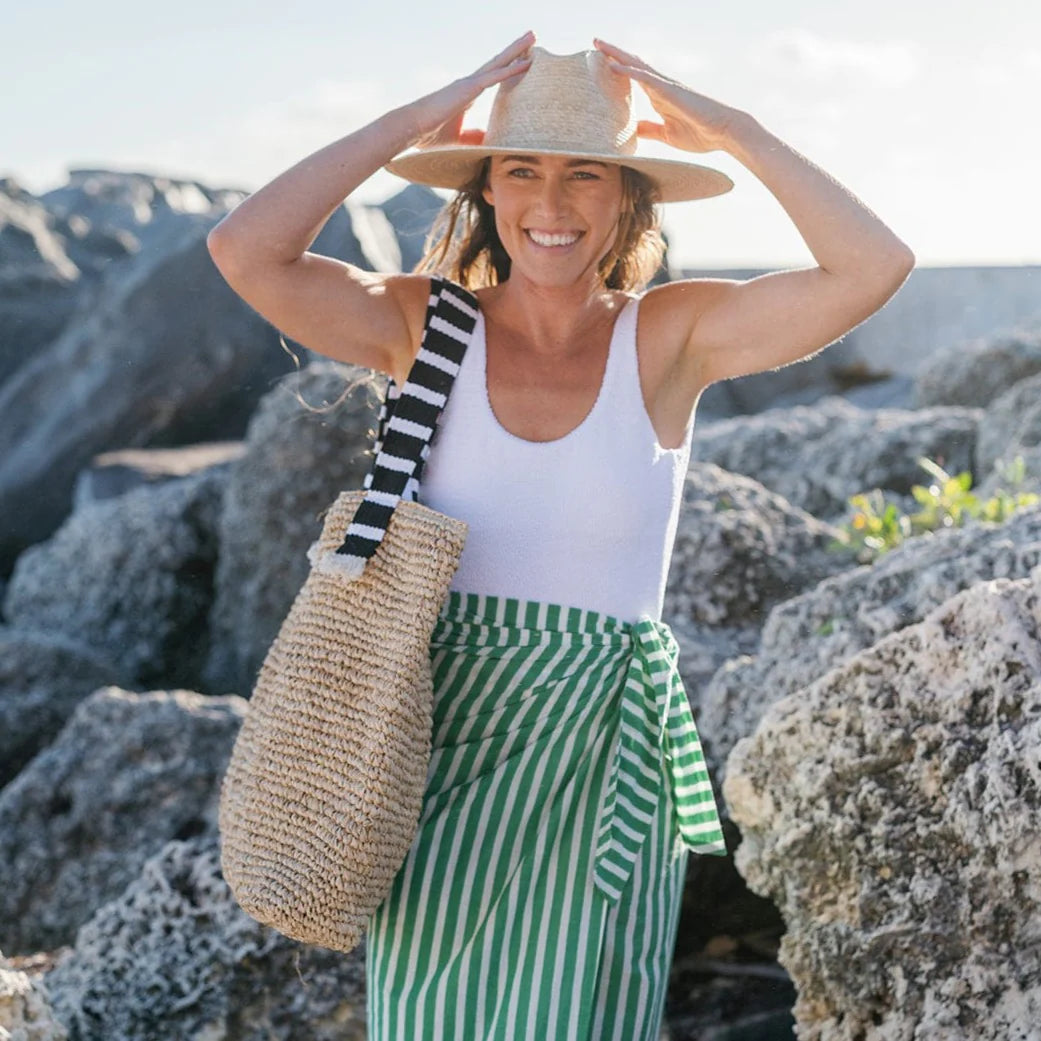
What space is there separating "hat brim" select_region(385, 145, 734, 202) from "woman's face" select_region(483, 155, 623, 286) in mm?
31

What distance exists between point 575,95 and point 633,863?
129 centimetres

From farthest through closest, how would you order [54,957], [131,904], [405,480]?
[54,957] < [131,904] < [405,480]

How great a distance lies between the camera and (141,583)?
23.8ft

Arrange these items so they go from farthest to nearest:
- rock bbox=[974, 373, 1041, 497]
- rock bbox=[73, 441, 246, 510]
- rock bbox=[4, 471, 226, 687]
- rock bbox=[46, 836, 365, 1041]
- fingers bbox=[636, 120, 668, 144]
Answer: rock bbox=[73, 441, 246, 510] < rock bbox=[4, 471, 226, 687] < rock bbox=[974, 373, 1041, 497] < rock bbox=[46, 836, 365, 1041] < fingers bbox=[636, 120, 668, 144]

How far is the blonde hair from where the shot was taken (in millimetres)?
3123

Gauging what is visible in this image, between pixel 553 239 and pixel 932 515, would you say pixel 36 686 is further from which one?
pixel 553 239

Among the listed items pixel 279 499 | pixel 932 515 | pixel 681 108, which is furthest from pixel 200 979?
pixel 279 499

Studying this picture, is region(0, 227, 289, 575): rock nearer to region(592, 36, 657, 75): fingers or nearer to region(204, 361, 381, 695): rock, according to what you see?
region(204, 361, 381, 695): rock

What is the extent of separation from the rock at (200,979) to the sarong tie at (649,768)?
1044 millimetres

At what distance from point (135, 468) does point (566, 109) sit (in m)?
6.58

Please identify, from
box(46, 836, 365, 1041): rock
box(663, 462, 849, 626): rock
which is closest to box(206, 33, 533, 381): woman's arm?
box(46, 836, 365, 1041): rock

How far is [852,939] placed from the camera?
2773 mm

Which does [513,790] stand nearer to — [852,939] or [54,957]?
[852,939]

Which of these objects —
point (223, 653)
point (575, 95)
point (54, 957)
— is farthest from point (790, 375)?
point (575, 95)
